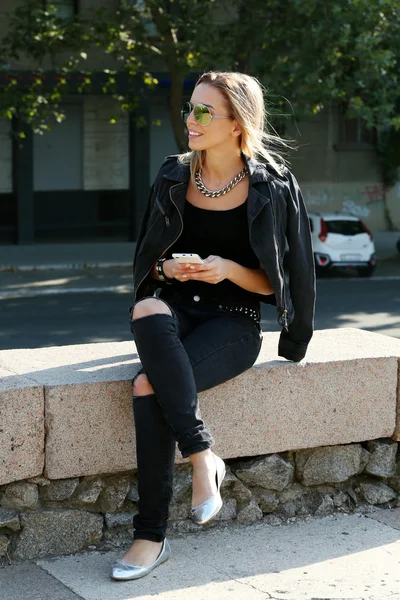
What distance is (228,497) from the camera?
4.84m

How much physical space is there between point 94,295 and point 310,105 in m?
5.43

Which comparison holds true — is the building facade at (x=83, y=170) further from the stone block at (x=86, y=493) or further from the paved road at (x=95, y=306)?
the stone block at (x=86, y=493)

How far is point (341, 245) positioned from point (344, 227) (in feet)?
1.71

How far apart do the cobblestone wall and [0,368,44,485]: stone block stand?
9 cm

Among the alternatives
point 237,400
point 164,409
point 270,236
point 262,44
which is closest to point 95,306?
point 262,44

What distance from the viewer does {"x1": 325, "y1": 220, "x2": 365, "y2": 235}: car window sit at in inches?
828

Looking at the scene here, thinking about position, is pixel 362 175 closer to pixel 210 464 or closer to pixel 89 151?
pixel 89 151

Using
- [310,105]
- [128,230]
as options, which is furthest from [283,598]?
[128,230]

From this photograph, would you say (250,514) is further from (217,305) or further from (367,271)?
(367,271)

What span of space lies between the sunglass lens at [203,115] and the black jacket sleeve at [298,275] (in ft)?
1.43

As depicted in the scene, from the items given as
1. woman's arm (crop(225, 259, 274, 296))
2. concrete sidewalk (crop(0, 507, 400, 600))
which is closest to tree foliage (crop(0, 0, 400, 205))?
woman's arm (crop(225, 259, 274, 296))

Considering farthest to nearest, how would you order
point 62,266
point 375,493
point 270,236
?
1. point 62,266
2. point 375,493
3. point 270,236

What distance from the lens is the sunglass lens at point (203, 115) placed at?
4.59 meters

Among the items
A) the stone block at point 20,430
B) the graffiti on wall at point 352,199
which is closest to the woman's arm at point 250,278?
the stone block at point 20,430
